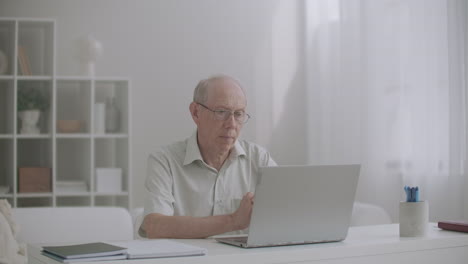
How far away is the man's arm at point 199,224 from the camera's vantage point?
1.83m

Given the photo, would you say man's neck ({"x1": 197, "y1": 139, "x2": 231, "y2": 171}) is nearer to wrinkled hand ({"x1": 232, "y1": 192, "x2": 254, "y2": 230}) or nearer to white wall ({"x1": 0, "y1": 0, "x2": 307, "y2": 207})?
wrinkled hand ({"x1": 232, "y1": 192, "x2": 254, "y2": 230})

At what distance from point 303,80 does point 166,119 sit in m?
1.10

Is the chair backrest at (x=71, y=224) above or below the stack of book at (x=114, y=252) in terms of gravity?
below

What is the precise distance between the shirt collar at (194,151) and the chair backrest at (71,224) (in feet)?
1.75

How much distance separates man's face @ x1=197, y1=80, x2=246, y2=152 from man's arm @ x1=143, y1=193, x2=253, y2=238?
0.41 meters

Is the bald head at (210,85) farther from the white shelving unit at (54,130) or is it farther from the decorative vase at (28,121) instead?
the decorative vase at (28,121)

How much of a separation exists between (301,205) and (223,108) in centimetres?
77

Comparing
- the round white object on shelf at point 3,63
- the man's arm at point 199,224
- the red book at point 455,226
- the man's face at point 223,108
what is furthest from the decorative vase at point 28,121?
the red book at point 455,226

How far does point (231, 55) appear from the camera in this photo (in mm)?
4695

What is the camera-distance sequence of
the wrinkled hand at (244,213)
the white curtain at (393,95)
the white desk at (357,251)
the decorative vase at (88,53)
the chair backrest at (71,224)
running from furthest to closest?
the decorative vase at (88,53)
the white curtain at (393,95)
the chair backrest at (71,224)
the wrinkled hand at (244,213)
the white desk at (357,251)

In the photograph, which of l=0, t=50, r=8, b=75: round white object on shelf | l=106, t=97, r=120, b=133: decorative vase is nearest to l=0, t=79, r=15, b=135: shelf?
l=0, t=50, r=8, b=75: round white object on shelf

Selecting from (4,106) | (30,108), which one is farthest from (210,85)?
(4,106)

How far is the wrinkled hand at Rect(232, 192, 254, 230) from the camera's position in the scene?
1.78 meters

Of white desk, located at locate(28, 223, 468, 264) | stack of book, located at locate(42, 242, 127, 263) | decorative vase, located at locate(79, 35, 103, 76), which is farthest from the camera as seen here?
decorative vase, located at locate(79, 35, 103, 76)
